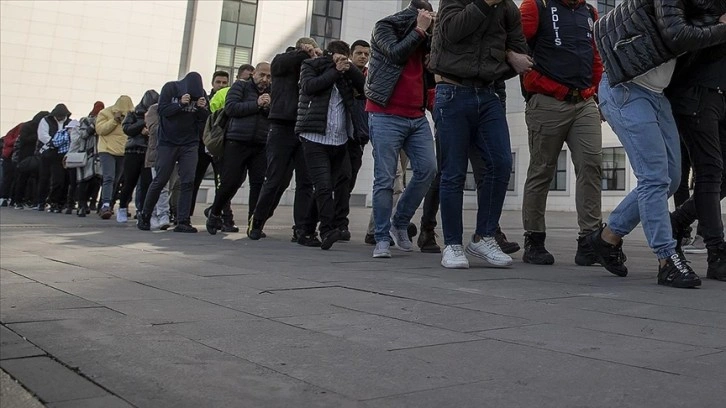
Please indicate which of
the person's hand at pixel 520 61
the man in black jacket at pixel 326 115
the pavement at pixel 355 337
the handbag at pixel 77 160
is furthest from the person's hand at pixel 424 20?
the handbag at pixel 77 160

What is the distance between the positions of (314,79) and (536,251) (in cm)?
250

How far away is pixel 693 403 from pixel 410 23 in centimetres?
446

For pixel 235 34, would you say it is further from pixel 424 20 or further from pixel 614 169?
pixel 424 20

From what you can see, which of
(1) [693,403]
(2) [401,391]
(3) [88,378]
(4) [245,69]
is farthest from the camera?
(4) [245,69]

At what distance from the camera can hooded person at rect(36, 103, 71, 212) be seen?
48.9ft

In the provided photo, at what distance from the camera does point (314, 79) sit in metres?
6.62

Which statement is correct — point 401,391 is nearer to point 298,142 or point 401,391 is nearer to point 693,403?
point 693,403

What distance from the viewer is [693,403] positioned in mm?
1837

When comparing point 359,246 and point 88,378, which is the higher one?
point 359,246

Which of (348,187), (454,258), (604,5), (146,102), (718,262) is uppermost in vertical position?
(604,5)

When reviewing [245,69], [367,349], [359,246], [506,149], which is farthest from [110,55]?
[367,349]

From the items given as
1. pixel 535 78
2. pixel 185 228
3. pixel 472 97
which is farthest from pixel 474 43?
pixel 185 228

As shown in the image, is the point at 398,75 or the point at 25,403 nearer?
the point at 25,403

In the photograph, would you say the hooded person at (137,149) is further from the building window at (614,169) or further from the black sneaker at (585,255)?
the building window at (614,169)
